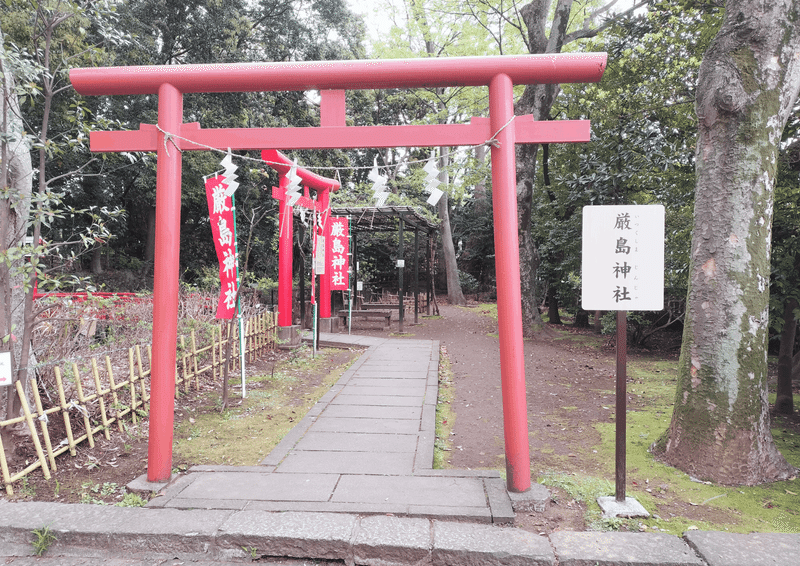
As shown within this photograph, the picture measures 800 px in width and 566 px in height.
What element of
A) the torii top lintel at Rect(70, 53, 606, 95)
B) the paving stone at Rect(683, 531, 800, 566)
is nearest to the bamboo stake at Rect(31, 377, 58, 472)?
the torii top lintel at Rect(70, 53, 606, 95)

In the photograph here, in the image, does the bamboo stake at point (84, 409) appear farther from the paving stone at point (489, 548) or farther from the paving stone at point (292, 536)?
the paving stone at point (489, 548)

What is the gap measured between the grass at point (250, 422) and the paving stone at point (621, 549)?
261 centimetres

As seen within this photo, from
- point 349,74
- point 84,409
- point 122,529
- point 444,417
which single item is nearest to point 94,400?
point 84,409

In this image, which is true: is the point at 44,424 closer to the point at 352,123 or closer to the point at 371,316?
the point at 371,316

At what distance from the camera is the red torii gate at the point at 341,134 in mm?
3611

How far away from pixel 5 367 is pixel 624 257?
4424mm

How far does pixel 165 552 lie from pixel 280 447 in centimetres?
153

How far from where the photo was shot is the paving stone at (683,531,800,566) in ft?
8.87

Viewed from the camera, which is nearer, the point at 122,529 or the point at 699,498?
the point at 122,529

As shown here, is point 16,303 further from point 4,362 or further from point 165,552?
point 165,552

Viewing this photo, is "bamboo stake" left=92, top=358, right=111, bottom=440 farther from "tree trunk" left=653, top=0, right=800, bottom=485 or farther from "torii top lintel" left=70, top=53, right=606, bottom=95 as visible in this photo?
"tree trunk" left=653, top=0, right=800, bottom=485

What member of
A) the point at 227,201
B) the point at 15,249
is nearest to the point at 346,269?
the point at 227,201

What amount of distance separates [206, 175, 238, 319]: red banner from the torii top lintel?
1553mm

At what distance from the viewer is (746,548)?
2820 mm
